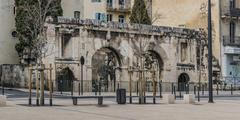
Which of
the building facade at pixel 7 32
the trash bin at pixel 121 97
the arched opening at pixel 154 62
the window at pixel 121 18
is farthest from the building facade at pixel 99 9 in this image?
the trash bin at pixel 121 97

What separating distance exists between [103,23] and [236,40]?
70.1 ft

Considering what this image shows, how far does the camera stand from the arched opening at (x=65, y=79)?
167ft

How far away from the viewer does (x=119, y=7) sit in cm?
7919

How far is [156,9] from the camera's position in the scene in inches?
2936

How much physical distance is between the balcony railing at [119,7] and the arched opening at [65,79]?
26.1m

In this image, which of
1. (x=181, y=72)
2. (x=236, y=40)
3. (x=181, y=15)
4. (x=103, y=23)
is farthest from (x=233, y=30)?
(x=103, y=23)

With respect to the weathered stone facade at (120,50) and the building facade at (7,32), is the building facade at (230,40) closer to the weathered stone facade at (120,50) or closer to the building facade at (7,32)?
the weathered stone facade at (120,50)

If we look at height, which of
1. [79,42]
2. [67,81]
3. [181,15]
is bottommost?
[67,81]

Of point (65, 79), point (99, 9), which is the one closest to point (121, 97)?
point (65, 79)

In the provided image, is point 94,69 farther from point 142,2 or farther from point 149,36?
point 142,2

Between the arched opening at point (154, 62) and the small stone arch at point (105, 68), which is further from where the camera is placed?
the arched opening at point (154, 62)

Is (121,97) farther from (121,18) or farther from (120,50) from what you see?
(121,18)

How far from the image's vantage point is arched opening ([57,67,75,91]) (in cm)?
5094

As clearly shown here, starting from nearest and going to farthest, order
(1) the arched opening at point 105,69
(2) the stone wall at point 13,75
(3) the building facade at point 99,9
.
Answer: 1. (1) the arched opening at point 105,69
2. (2) the stone wall at point 13,75
3. (3) the building facade at point 99,9
